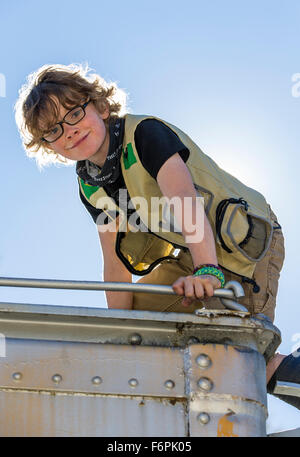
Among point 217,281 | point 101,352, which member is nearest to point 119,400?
point 101,352

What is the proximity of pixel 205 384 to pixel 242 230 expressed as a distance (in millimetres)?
1164

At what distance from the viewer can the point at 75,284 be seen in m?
2.01

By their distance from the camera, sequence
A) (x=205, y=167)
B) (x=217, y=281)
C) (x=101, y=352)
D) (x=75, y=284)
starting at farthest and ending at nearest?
1. (x=205, y=167)
2. (x=217, y=281)
3. (x=75, y=284)
4. (x=101, y=352)

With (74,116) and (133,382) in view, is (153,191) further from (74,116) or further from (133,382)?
(133,382)

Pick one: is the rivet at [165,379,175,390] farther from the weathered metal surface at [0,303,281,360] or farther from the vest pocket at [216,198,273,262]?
the vest pocket at [216,198,273,262]

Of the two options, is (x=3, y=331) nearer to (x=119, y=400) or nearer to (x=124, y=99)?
(x=119, y=400)

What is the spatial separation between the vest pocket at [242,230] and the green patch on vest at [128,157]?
0.44m

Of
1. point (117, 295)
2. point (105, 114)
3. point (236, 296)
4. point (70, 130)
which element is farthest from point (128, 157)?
point (236, 296)

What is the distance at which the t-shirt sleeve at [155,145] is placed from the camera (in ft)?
8.66

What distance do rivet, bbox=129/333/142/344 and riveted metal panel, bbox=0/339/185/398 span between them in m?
0.05

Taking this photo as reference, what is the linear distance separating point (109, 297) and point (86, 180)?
648 mm

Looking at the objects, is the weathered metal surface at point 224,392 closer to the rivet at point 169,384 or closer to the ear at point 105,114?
the rivet at point 169,384

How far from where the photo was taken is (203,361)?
72.4 inches

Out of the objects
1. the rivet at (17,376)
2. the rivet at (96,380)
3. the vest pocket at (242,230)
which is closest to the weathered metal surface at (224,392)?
the rivet at (96,380)
